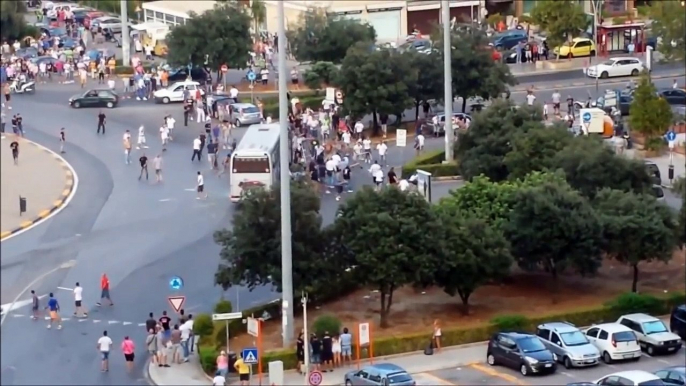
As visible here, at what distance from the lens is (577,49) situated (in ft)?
248

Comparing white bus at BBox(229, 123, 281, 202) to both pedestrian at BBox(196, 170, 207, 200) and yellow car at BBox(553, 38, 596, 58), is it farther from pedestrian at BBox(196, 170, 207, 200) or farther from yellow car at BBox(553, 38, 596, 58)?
yellow car at BBox(553, 38, 596, 58)

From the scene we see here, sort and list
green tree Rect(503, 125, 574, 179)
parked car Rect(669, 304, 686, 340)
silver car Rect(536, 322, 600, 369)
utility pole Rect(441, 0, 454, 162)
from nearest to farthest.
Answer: silver car Rect(536, 322, 600, 369)
parked car Rect(669, 304, 686, 340)
green tree Rect(503, 125, 574, 179)
utility pole Rect(441, 0, 454, 162)

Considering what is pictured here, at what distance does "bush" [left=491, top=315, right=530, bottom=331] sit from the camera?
33.0 m

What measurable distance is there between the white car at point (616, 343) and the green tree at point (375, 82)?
81.8 feet

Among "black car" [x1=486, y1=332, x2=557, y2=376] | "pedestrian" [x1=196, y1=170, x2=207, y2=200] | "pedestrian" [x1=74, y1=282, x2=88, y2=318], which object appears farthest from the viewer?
"pedestrian" [x1=196, y1=170, x2=207, y2=200]

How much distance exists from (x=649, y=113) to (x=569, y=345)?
986 inches

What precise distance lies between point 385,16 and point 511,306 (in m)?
49.3

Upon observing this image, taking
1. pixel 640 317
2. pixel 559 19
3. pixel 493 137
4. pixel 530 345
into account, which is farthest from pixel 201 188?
pixel 559 19

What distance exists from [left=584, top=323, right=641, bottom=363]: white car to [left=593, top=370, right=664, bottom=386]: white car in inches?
135

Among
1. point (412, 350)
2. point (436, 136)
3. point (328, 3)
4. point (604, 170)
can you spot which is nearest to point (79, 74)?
point (436, 136)

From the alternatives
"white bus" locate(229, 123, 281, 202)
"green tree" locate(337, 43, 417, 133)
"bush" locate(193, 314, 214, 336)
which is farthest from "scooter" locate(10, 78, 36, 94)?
"bush" locate(193, 314, 214, 336)

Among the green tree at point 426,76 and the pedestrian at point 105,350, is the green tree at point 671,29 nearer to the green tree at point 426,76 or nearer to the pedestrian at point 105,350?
the green tree at point 426,76

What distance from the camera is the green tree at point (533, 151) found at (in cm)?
4169

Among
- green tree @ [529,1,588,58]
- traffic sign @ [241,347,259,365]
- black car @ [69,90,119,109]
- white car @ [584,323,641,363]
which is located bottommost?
white car @ [584,323,641,363]
